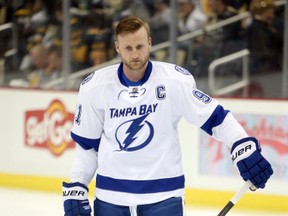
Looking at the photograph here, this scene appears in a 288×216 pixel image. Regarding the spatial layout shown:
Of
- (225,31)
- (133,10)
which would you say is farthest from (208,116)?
(133,10)

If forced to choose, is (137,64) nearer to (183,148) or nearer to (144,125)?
(144,125)

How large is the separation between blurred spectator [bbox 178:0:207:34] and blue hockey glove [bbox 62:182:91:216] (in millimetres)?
3944

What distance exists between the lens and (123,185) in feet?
9.05

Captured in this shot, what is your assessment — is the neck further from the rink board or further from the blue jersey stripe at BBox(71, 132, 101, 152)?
the rink board

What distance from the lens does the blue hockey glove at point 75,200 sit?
2.79 m

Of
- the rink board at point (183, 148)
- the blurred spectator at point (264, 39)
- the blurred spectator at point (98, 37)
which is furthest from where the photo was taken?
the blurred spectator at point (98, 37)

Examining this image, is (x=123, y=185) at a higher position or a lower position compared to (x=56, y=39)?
lower

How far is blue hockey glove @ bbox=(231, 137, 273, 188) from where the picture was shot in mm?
2682

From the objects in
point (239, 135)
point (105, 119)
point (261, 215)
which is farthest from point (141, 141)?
point (261, 215)

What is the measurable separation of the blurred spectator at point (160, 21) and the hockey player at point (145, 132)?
392cm

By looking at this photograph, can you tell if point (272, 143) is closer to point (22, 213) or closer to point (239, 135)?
point (22, 213)

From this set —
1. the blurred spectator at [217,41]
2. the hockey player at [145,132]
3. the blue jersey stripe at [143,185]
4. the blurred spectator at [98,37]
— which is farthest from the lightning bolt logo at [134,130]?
the blurred spectator at [98,37]

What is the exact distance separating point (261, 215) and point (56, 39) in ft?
7.87

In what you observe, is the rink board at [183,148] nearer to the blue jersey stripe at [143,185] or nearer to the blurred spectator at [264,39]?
the blurred spectator at [264,39]
